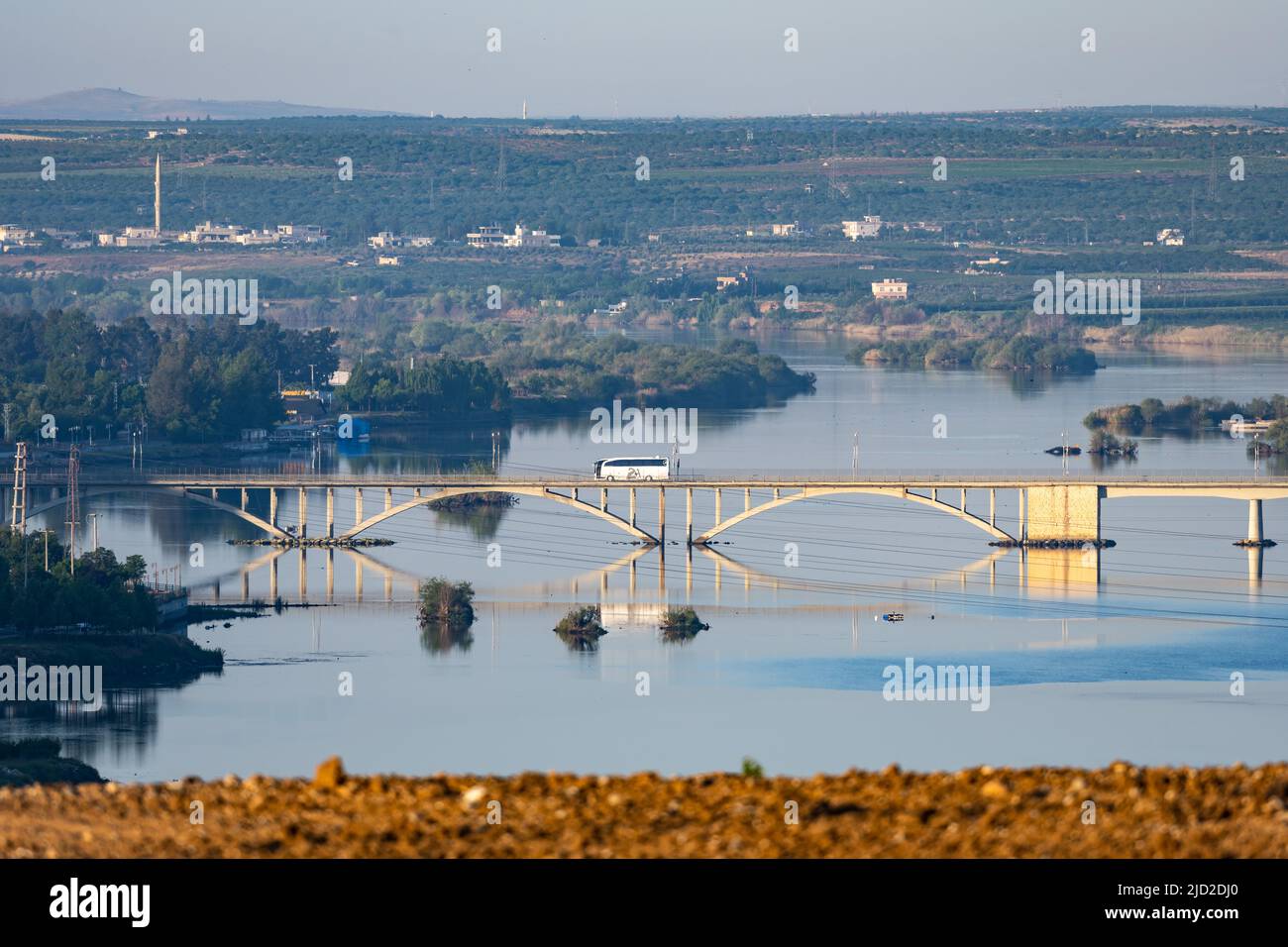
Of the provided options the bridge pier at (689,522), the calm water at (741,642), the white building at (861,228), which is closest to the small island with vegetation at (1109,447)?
the calm water at (741,642)

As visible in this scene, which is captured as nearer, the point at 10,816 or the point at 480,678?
the point at 10,816

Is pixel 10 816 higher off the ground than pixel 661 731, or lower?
higher

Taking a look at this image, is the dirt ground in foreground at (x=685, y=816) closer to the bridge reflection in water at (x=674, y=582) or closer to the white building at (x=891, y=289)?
the bridge reflection in water at (x=674, y=582)

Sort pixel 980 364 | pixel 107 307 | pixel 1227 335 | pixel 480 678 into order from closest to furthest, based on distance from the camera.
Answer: pixel 480 678, pixel 980 364, pixel 1227 335, pixel 107 307

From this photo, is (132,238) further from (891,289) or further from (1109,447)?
(1109,447)

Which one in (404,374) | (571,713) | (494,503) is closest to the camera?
(571,713)

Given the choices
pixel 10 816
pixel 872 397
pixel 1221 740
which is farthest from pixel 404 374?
pixel 10 816

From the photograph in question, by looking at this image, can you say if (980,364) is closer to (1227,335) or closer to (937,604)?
(1227,335)
